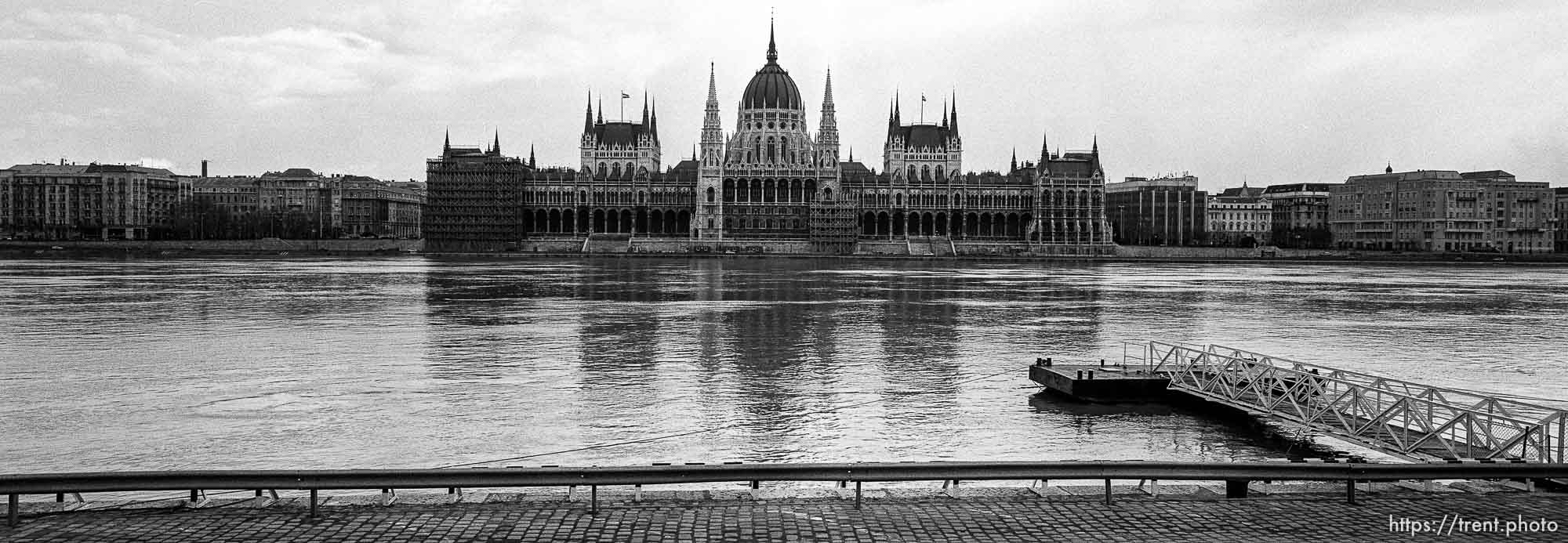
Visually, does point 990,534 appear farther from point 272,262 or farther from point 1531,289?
point 272,262

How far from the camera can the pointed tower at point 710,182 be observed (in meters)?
155

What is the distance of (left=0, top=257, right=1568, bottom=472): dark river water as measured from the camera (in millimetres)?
18797

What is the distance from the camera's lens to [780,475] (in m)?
12.7

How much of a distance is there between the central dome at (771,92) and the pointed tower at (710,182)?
189 inches

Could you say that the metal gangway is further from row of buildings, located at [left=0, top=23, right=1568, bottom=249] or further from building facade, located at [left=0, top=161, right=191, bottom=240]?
building facade, located at [left=0, top=161, right=191, bottom=240]

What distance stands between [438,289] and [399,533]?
170 ft

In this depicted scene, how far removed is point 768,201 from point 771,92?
625 inches

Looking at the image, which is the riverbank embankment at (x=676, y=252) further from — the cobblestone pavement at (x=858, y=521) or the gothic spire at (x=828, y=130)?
the cobblestone pavement at (x=858, y=521)

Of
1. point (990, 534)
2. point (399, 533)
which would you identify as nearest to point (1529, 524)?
point (990, 534)

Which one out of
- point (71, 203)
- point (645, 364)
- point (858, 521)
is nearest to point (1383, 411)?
point (858, 521)

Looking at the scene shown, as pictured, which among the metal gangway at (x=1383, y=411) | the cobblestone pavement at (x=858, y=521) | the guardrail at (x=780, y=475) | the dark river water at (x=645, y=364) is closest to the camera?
the cobblestone pavement at (x=858, y=521)

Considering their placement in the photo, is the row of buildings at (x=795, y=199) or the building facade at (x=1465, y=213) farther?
the building facade at (x=1465, y=213)

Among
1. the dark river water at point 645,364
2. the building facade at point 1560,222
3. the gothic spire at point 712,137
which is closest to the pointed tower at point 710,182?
the gothic spire at point 712,137

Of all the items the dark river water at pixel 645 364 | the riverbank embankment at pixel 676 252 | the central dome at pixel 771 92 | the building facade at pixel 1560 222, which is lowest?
the dark river water at pixel 645 364
